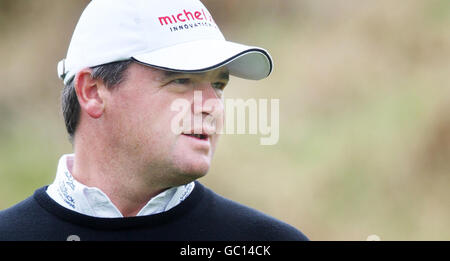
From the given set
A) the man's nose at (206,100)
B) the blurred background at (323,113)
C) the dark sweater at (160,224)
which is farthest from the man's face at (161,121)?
the blurred background at (323,113)

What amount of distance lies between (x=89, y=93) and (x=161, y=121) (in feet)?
0.68

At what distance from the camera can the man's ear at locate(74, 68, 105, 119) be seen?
61.9 inches

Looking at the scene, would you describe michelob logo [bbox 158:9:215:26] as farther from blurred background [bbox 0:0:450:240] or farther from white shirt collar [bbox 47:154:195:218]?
blurred background [bbox 0:0:450:240]

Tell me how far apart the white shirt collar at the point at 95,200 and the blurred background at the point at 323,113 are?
8.19 feet

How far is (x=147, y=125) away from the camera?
150cm

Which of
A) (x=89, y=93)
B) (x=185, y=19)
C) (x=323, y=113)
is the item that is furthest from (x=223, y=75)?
(x=323, y=113)

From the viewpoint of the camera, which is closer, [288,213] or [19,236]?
[19,236]

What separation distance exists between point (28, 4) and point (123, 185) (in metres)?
3.72

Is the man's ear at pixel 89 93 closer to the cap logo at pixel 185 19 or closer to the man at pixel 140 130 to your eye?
the man at pixel 140 130

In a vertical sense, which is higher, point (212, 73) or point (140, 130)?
point (212, 73)

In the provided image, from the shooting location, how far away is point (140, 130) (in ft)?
4.94

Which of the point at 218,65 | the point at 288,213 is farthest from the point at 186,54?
the point at 288,213

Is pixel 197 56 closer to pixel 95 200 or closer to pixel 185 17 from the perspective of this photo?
pixel 185 17

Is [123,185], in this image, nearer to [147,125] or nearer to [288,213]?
[147,125]
